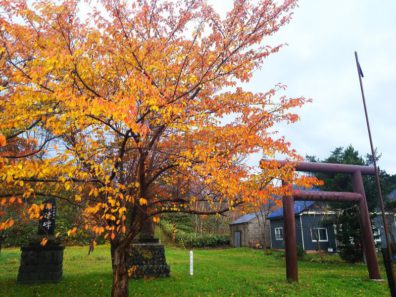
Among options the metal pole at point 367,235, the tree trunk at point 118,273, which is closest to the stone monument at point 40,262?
the tree trunk at point 118,273

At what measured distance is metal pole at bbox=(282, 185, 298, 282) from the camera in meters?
11.7

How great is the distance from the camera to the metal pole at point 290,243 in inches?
459

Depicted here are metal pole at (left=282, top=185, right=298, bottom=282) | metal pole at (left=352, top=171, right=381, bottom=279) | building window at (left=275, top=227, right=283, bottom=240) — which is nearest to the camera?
metal pole at (left=282, top=185, right=298, bottom=282)

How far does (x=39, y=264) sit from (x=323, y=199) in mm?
12205

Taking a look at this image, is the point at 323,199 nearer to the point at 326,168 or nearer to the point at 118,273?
the point at 326,168

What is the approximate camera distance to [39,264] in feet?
38.1

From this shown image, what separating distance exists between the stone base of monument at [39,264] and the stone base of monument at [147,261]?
9.26 ft

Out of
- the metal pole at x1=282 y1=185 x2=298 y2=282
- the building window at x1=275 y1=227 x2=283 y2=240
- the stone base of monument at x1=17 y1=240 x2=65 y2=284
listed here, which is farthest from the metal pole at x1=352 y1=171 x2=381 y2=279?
the building window at x1=275 y1=227 x2=283 y2=240

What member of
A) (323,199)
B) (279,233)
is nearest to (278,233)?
(279,233)

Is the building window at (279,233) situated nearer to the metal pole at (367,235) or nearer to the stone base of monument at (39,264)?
the metal pole at (367,235)

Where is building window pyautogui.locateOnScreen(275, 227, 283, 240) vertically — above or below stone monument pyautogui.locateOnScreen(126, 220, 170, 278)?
above

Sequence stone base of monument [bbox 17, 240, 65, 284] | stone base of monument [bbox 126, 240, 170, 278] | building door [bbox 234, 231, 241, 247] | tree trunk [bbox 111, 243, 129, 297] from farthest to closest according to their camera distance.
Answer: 1. building door [bbox 234, 231, 241, 247]
2. stone base of monument [bbox 126, 240, 170, 278]
3. stone base of monument [bbox 17, 240, 65, 284]
4. tree trunk [bbox 111, 243, 129, 297]

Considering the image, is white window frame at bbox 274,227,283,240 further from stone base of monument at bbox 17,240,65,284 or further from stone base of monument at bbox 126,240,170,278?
stone base of monument at bbox 17,240,65,284

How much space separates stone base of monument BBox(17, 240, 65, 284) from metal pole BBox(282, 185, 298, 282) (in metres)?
9.03
